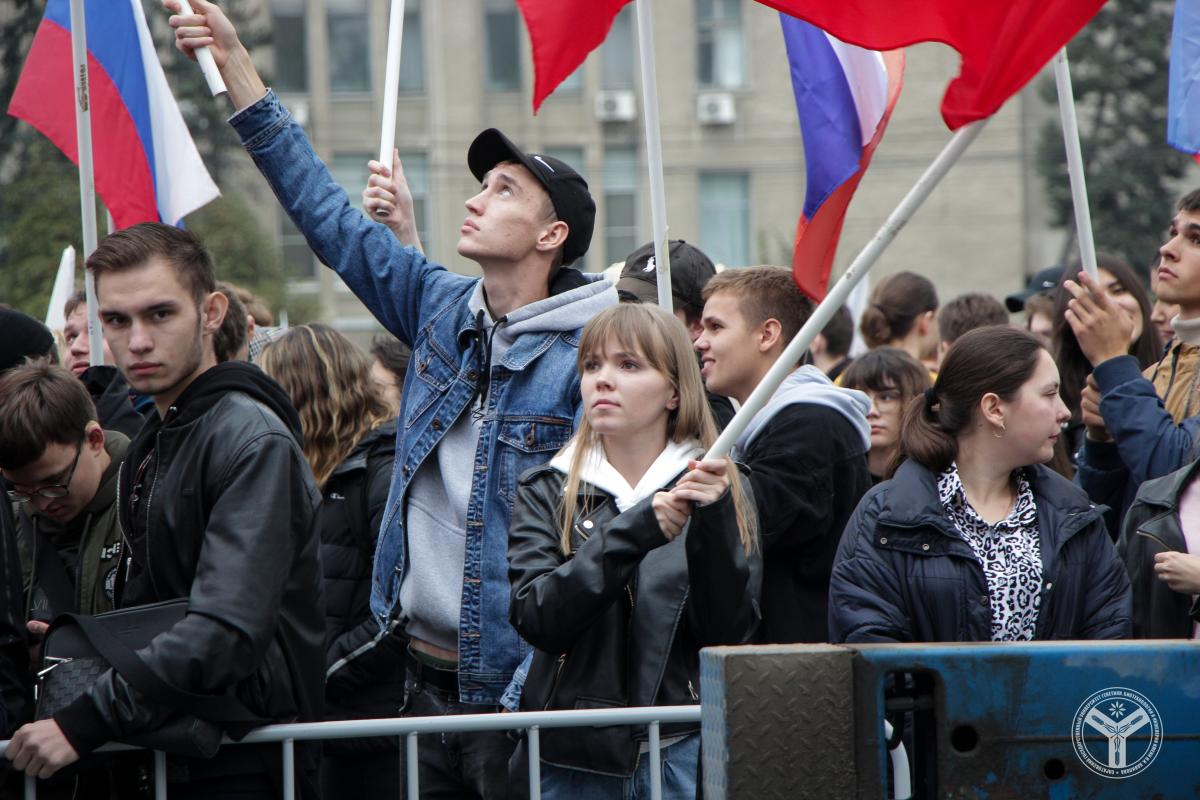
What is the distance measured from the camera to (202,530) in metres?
3.67

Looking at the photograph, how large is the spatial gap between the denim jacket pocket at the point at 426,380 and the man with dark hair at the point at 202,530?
51cm

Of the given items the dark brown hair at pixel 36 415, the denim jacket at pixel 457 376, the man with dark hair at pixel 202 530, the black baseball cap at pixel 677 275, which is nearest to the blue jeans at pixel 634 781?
the denim jacket at pixel 457 376

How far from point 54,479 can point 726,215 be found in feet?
93.1

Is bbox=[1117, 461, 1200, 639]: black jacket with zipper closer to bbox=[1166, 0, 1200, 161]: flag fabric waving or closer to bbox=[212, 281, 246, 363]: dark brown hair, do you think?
bbox=[1166, 0, 1200, 161]: flag fabric waving

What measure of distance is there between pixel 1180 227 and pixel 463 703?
9.11 feet

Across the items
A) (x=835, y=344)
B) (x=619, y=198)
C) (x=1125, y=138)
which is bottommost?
(x=835, y=344)

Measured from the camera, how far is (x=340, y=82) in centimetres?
3145

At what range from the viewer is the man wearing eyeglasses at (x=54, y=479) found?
4.23m

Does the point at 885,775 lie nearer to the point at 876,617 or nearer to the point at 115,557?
→ the point at 876,617

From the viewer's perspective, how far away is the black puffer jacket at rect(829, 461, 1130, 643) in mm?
4086

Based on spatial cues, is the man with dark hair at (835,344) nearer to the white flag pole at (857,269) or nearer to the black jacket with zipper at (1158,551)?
the black jacket with zipper at (1158,551)

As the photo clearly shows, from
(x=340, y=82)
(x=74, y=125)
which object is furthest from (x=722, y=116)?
(x=74, y=125)

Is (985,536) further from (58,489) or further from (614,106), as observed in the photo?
(614,106)

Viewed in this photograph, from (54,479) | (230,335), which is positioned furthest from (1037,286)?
(54,479)
